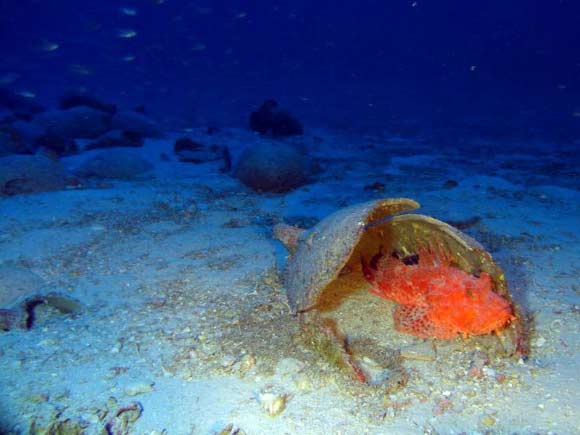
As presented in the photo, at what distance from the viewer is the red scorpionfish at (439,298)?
106 inches

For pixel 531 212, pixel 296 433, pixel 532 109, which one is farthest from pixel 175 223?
pixel 532 109

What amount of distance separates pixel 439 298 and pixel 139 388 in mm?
2288

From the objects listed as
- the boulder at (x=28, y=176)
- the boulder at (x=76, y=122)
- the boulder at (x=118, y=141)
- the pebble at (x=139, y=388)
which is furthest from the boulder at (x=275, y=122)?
the pebble at (x=139, y=388)

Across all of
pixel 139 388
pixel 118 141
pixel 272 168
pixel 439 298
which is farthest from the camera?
pixel 118 141

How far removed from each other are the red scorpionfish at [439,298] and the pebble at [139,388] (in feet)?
6.45

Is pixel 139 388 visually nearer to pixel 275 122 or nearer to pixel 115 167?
pixel 115 167

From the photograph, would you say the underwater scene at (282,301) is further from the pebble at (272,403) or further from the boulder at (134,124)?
the boulder at (134,124)

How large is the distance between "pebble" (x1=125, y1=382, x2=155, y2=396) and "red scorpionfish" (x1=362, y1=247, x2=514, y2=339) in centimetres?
197

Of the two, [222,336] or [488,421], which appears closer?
[488,421]

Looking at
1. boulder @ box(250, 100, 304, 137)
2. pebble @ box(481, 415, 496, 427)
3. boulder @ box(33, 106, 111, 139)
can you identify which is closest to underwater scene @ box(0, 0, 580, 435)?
pebble @ box(481, 415, 496, 427)

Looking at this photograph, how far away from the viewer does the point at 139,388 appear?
8.52 ft

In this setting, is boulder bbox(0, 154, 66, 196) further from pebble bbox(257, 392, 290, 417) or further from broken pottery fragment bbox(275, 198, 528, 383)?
pebble bbox(257, 392, 290, 417)

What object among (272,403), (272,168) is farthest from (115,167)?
(272,403)

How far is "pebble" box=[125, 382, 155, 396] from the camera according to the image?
8.42 feet
